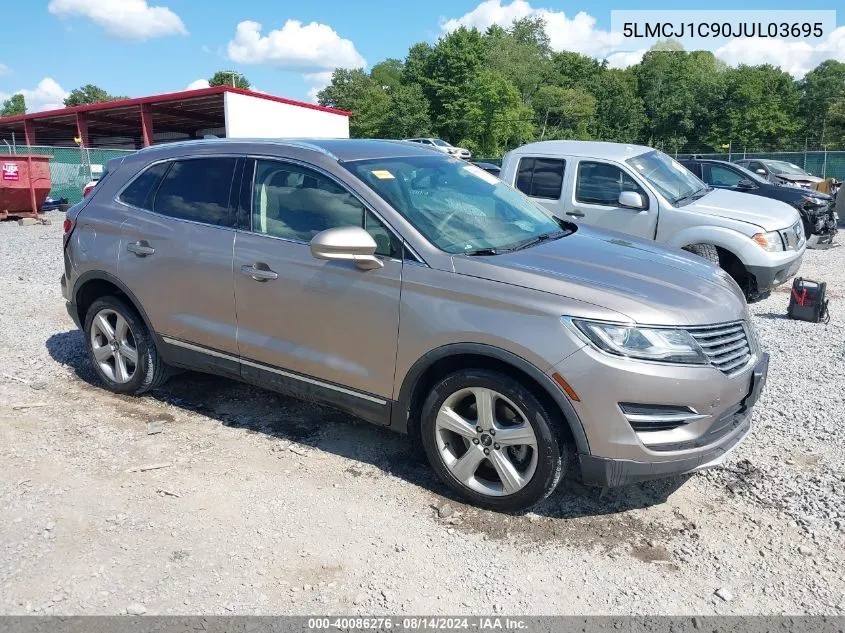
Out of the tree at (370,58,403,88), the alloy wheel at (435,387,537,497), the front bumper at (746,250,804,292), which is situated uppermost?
the tree at (370,58,403,88)

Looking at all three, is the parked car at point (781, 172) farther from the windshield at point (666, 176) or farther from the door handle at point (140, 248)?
the door handle at point (140, 248)

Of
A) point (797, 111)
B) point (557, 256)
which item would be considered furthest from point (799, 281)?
point (797, 111)

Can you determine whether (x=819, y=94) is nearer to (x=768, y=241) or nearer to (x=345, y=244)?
(x=768, y=241)

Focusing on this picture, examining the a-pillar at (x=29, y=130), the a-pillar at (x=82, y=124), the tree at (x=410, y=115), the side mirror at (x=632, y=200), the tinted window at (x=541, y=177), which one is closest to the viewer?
the side mirror at (x=632, y=200)

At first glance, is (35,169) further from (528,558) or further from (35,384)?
(528,558)

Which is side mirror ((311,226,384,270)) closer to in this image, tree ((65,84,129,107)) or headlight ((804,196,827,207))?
headlight ((804,196,827,207))

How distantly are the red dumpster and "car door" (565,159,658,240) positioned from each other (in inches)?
590

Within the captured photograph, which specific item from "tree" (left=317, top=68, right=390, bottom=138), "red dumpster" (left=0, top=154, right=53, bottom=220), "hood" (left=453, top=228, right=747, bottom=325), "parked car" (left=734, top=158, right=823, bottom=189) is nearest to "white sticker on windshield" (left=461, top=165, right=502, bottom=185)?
"hood" (left=453, top=228, right=747, bottom=325)

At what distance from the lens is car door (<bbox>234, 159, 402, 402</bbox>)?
3613mm

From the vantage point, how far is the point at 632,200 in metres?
7.80

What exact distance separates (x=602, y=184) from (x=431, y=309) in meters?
5.46

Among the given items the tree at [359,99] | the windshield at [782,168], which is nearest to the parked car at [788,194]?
the windshield at [782,168]

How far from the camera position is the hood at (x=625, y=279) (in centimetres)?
312

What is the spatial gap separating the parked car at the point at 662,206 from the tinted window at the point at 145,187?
482 cm
